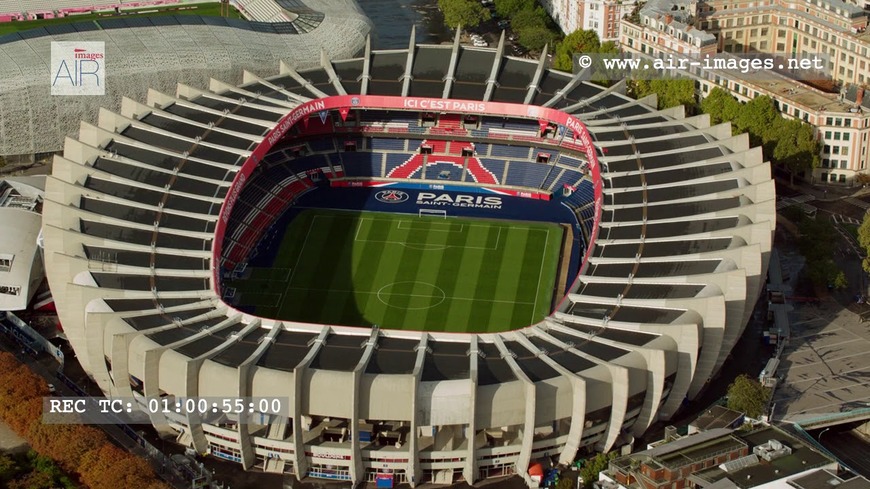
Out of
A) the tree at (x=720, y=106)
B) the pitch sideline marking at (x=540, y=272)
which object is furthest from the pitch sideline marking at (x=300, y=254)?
the tree at (x=720, y=106)

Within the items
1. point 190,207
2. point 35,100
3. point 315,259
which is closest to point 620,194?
point 315,259

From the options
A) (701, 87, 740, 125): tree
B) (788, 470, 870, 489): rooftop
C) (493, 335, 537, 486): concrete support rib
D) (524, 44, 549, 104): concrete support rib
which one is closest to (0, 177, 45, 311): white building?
(493, 335, 537, 486): concrete support rib

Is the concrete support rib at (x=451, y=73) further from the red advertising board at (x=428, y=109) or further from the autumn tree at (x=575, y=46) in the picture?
the autumn tree at (x=575, y=46)

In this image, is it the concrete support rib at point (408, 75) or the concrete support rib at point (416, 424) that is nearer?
the concrete support rib at point (416, 424)

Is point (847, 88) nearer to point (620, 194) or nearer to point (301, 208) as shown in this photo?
point (620, 194)

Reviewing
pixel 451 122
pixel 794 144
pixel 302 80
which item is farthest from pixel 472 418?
pixel 794 144

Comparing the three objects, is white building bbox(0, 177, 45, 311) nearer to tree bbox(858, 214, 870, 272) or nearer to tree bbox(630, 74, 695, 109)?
tree bbox(630, 74, 695, 109)
